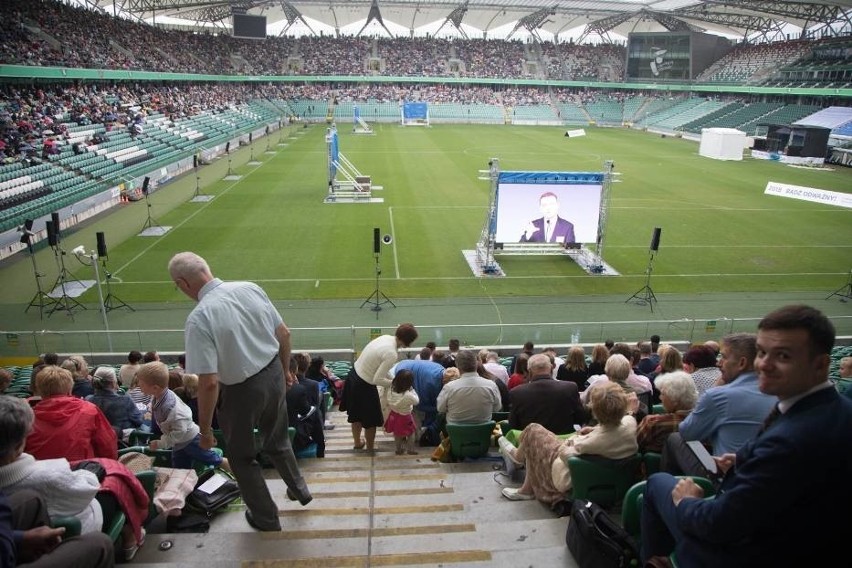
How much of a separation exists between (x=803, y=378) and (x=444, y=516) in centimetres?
302

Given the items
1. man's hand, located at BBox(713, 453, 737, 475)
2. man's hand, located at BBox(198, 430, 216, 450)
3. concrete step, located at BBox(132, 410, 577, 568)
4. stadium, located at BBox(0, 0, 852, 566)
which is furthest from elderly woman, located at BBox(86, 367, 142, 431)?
man's hand, located at BBox(713, 453, 737, 475)

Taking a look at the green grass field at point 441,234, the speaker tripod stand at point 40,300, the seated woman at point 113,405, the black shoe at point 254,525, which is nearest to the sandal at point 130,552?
the black shoe at point 254,525

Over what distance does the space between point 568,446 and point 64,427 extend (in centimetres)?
384

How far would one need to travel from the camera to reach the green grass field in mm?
18047

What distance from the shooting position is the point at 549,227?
64.7 feet

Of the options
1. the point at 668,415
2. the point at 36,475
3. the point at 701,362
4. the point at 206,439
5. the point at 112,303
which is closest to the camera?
the point at 36,475

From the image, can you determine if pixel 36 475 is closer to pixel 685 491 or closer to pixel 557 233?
pixel 685 491

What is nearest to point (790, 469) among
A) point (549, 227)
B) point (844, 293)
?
point (549, 227)

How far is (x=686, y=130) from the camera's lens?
63.3 metres

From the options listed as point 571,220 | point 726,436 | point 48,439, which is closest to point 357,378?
point 48,439

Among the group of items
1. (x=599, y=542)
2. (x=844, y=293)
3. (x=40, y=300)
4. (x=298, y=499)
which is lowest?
(x=40, y=300)

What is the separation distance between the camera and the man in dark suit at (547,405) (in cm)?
589

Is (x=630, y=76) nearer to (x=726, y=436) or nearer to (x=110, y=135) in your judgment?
(x=110, y=135)

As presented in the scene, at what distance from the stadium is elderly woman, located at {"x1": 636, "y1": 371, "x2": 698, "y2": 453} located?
3.25 ft
